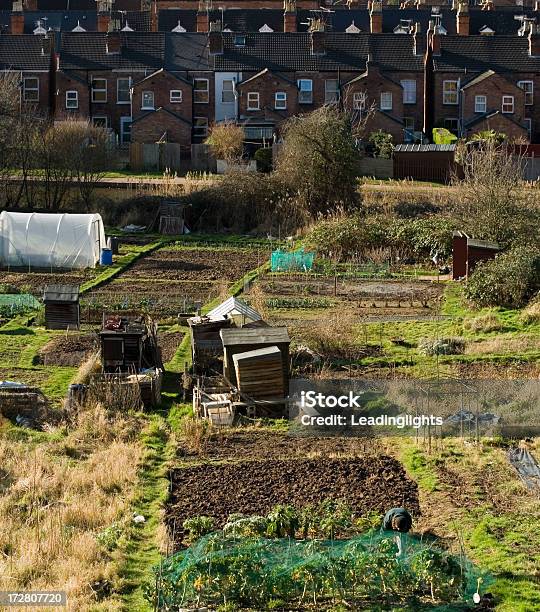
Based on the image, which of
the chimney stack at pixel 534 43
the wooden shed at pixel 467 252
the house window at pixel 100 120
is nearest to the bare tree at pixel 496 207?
the wooden shed at pixel 467 252

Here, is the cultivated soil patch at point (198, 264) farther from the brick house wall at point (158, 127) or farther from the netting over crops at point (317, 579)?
the netting over crops at point (317, 579)

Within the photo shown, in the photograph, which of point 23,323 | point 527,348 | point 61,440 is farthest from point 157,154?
point 61,440

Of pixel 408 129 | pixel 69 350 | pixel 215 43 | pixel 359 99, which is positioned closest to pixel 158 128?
pixel 215 43

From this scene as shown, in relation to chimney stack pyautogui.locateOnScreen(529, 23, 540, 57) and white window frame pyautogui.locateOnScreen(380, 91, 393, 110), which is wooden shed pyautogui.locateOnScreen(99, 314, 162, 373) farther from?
chimney stack pyautogui.locateOnScreen(529, 23, 540, 57)

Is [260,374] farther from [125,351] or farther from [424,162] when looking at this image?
[424,162]

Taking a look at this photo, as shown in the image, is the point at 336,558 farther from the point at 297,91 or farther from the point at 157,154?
the point at 297,91

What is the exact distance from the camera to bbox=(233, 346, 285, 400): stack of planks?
22703 mm

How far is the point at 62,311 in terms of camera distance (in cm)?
2908

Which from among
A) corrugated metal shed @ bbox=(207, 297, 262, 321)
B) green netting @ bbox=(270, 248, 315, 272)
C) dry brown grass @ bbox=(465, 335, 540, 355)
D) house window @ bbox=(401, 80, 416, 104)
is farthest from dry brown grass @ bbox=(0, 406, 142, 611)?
house window @ bbox=(401, 80, 416, 104)

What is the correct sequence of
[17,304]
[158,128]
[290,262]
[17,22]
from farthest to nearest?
[17,22] < [158,128] < [290,262] < [17,304]

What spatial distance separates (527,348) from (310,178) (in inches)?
772

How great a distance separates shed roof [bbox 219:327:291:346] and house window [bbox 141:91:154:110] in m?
38.3

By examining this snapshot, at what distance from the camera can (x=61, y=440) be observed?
20953 mm

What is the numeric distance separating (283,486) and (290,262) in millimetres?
18876
